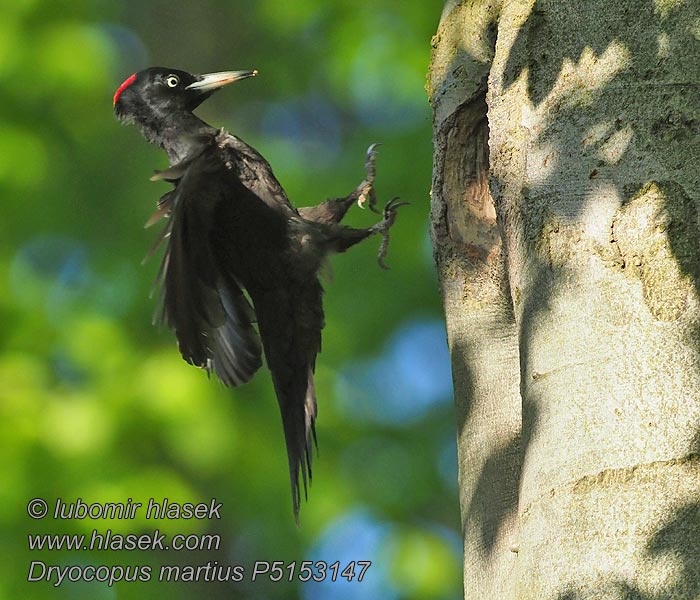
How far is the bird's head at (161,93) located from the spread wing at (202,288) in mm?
741

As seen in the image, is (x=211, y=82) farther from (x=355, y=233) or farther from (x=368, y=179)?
(x=355, y=233)

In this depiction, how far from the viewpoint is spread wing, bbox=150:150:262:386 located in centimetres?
325

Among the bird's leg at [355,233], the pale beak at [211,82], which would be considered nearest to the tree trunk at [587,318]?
the bird's leg at [355,233]

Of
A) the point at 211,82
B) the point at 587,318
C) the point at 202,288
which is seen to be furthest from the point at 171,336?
the point at 587,318

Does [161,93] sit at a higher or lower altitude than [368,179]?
higher

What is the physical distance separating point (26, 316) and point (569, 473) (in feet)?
14.9

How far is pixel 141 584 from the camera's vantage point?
5.62 m

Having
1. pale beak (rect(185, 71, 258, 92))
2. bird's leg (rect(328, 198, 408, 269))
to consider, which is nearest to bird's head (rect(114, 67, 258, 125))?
pale beak (rect(185, 71, 258, 92))

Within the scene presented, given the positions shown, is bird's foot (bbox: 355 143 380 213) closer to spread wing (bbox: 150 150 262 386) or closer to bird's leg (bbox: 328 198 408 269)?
bird's leg (bbox: 328 198 408 269)

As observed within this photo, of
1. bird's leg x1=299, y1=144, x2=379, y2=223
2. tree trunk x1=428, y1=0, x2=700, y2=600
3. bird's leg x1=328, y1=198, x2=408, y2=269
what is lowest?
tree trunk x1=428, y1=0, x2=700, y2=600

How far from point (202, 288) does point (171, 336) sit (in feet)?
7.44

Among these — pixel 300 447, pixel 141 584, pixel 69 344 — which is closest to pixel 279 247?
pixel 300 447

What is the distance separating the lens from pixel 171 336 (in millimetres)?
5844

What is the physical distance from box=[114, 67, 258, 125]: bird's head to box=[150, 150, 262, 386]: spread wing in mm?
741
